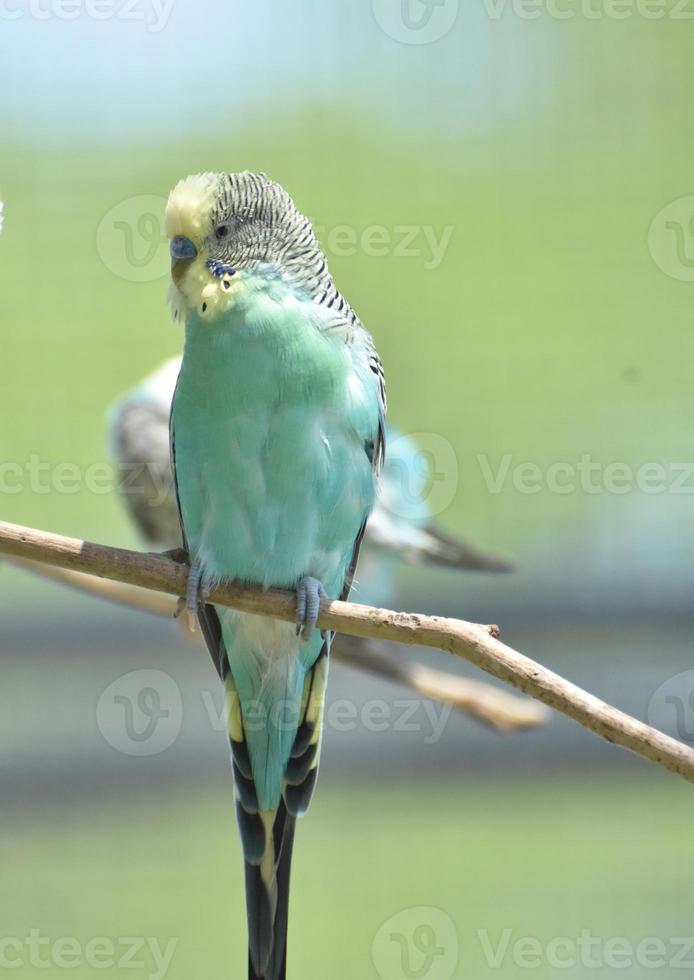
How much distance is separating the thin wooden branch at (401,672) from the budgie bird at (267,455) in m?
0.29

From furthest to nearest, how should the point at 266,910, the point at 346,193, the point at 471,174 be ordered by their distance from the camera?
the point at 471,174
the point at 346,193
the point at 266,910

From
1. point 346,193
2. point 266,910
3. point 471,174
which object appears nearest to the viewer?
point 266,910

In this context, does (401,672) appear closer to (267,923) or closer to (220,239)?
(267,923)

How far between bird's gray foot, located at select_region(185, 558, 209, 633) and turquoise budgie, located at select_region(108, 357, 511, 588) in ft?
1.78

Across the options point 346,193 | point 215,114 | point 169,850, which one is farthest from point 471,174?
point 169,850

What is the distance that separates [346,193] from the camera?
1.99 meters

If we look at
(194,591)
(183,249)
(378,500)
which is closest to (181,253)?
(183,249)

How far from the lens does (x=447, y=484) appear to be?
6.57 feet

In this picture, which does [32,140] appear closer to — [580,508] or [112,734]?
[112,734]

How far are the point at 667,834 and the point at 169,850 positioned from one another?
103 centimetres

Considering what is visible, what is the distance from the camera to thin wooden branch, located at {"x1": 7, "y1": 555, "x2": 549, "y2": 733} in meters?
1.48

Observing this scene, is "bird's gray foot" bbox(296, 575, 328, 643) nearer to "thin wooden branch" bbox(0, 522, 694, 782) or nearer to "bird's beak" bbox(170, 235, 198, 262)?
"thin wooden branch" bbox(0, 522, 694, 782)

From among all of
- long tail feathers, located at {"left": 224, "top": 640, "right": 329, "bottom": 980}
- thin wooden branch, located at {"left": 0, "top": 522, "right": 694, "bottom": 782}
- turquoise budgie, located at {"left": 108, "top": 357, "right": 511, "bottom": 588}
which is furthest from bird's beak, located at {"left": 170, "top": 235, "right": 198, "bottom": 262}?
turquoise budgie, located at {"left": 108, "top": 357, "right": 511, "bottom": 588}

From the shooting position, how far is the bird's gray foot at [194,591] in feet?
3.59
